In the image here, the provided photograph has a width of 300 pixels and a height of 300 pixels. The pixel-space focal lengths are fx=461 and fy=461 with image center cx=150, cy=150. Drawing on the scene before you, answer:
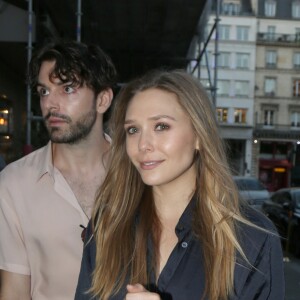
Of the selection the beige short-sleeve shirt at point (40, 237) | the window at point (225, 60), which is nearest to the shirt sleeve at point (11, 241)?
the beige short-sleeve shirt at point (40, 237)

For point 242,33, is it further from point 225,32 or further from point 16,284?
point 16,284

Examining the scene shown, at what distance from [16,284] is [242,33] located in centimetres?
5006

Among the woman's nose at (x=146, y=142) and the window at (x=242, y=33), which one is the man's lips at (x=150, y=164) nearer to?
the woman's nose at (x=146, y=142)

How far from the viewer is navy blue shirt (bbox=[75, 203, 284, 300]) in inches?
70.2

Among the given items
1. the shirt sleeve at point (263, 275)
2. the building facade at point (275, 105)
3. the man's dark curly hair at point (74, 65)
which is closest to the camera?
the shirt sleeve at point (263, 275)

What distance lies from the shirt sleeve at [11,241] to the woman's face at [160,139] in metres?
0.70

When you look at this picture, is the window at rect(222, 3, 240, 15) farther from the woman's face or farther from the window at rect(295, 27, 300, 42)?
the woman's face

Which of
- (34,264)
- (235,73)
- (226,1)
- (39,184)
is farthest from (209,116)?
(226,1)

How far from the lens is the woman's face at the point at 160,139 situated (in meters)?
1.95

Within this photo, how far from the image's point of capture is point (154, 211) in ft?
7.17

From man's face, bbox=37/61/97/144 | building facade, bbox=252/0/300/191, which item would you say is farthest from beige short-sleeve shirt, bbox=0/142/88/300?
building facade, bbox=252/0/300/191

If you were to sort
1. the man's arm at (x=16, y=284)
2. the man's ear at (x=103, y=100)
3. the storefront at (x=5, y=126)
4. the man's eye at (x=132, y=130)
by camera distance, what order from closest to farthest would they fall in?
the man's eye at (x=132, y=130) < the man's arm at (x=16, y=284) < the man's ear at (x=103, y=100) < the storefront at (x=5, y=126)

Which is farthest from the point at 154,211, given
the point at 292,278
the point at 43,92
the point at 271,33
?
the point at 271,33

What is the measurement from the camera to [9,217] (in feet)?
7.41
